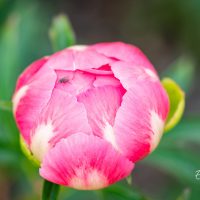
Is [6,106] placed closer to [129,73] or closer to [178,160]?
[129,73]

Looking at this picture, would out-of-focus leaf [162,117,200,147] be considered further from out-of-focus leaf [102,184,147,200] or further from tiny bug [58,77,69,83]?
tiny bug [58,77,69,83]

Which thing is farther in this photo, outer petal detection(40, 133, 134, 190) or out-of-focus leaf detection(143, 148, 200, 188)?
out-of-focus leaf detection(143, 148, 200, 188)

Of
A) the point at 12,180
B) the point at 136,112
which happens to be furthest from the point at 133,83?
the point at 12,180

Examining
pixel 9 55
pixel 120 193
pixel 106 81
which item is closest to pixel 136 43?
pixel 9 55

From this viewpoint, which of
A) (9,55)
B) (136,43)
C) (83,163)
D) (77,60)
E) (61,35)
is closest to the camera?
(83,163)

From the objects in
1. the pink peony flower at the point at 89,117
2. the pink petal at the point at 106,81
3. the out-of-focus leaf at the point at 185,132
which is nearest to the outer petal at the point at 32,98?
the pink peony flower at the point at 89,117

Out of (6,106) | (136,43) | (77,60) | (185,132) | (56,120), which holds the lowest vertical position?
(136,43)

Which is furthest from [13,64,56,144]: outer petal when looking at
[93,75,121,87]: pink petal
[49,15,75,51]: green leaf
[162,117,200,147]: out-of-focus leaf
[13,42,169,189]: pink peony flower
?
[162,117,200,147]: out-of-focus leaf

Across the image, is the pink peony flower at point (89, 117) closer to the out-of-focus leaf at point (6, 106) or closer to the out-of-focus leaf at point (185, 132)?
the out-of-focus leaf at point (6, 106)
